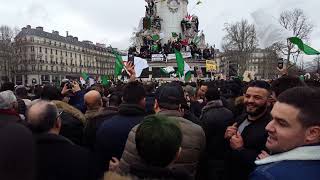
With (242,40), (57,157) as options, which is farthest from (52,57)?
(57,157)

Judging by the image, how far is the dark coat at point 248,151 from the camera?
12.8 ft

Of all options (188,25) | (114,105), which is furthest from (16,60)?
(114,105)

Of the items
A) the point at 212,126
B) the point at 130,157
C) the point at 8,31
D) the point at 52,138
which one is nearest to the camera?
the point at 52,138

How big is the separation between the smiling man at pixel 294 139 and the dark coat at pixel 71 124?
356cm

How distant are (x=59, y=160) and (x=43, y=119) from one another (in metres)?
0.45

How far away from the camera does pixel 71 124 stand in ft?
18.6

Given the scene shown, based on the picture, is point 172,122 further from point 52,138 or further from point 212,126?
point 212,126

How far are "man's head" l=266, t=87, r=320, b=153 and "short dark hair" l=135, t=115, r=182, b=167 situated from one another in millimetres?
605

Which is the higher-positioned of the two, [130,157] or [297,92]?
[297,92]

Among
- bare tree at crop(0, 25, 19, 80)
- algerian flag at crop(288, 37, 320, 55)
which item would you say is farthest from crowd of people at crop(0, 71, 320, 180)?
bare tree at crop(0, 25, 19, 80)

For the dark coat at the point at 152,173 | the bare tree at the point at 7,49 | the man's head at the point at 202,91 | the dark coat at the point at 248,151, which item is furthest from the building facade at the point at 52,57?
the dark coat at the point at 152,173

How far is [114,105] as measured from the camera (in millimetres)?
6609

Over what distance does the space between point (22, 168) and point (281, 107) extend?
4.58 ft

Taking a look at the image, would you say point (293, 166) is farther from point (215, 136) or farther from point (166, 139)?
point (215, 136)
